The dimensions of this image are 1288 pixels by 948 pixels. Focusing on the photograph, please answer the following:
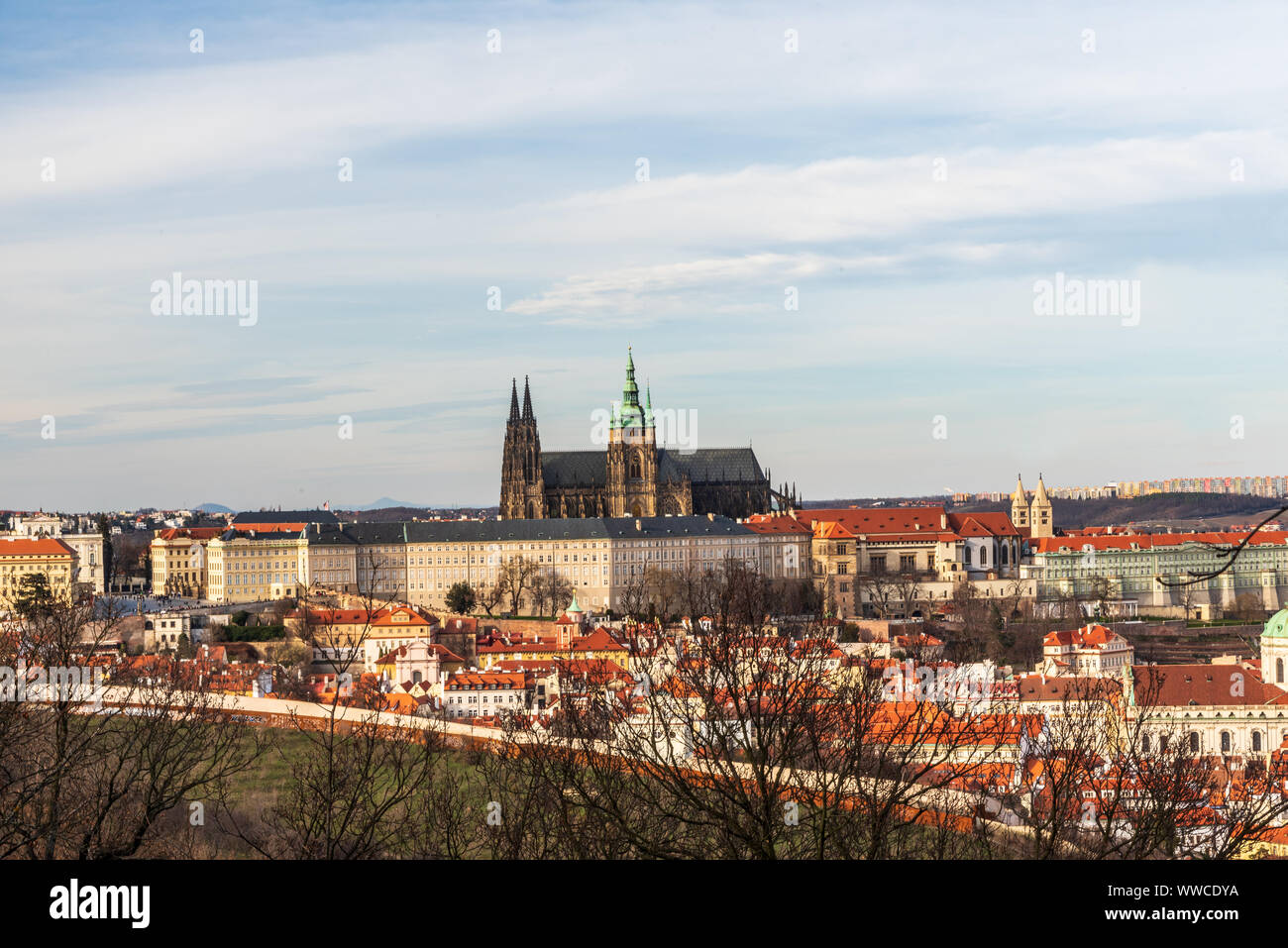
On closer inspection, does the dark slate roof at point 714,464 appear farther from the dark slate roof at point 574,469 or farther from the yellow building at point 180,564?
the yellow building at point 180,564

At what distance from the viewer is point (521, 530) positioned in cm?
8794

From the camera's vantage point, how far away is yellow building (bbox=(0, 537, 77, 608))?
8188cm

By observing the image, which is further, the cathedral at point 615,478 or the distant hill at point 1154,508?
the distant hill at point 1154,508

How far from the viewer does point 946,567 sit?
90.1 metres

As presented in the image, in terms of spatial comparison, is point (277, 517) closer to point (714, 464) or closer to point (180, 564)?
point (180, 564)

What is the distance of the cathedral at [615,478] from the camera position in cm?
9475

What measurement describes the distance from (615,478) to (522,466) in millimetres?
5221

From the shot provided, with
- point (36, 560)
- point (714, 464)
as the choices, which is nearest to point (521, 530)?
point (714, 464)

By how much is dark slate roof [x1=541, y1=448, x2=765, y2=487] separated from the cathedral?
0.18 feet

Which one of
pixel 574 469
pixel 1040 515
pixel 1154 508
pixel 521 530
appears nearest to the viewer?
pixel 521 530

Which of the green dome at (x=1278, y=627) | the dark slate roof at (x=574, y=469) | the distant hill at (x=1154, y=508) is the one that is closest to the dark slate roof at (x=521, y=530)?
the dark slate roof at (x=574, y=469)

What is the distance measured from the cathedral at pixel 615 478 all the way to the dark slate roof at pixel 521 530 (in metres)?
5.40
